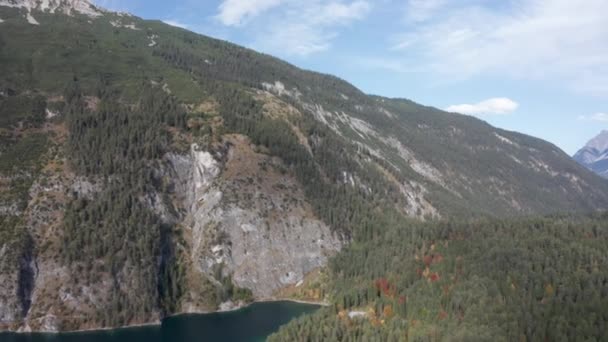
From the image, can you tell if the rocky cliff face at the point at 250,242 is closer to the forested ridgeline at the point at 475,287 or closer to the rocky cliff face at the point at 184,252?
the rocky cliff face at the point at 184,252

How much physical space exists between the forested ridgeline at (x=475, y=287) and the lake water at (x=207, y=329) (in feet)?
53.6

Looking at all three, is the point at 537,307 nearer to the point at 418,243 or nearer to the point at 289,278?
the point at 418,243

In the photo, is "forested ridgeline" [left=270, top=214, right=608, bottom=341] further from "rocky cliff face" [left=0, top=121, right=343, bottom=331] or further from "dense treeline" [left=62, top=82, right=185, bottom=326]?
"dense treeline" [left=62, top=82, right=185, bottom=326]

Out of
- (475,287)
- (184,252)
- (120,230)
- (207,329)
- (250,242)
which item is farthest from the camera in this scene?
(250,242)

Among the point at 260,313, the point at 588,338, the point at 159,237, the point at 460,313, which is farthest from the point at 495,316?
the point at 159,237

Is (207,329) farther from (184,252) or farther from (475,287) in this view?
(475,287)

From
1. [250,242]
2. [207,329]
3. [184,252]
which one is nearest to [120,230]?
[184,252]

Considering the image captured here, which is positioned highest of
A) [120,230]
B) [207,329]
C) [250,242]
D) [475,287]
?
[120,230]

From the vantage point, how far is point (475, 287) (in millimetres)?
137125

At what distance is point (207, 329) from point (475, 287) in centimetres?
7398

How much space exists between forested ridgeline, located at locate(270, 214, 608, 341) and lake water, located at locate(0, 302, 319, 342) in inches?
643

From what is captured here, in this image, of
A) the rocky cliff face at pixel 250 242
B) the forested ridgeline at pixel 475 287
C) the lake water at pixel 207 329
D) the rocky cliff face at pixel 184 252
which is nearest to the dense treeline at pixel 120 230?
the rocky cliff face at pixel 184 252

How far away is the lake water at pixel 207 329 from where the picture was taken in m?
140

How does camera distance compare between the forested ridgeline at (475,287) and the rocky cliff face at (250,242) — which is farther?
the rocky cliff face at (250,242)
